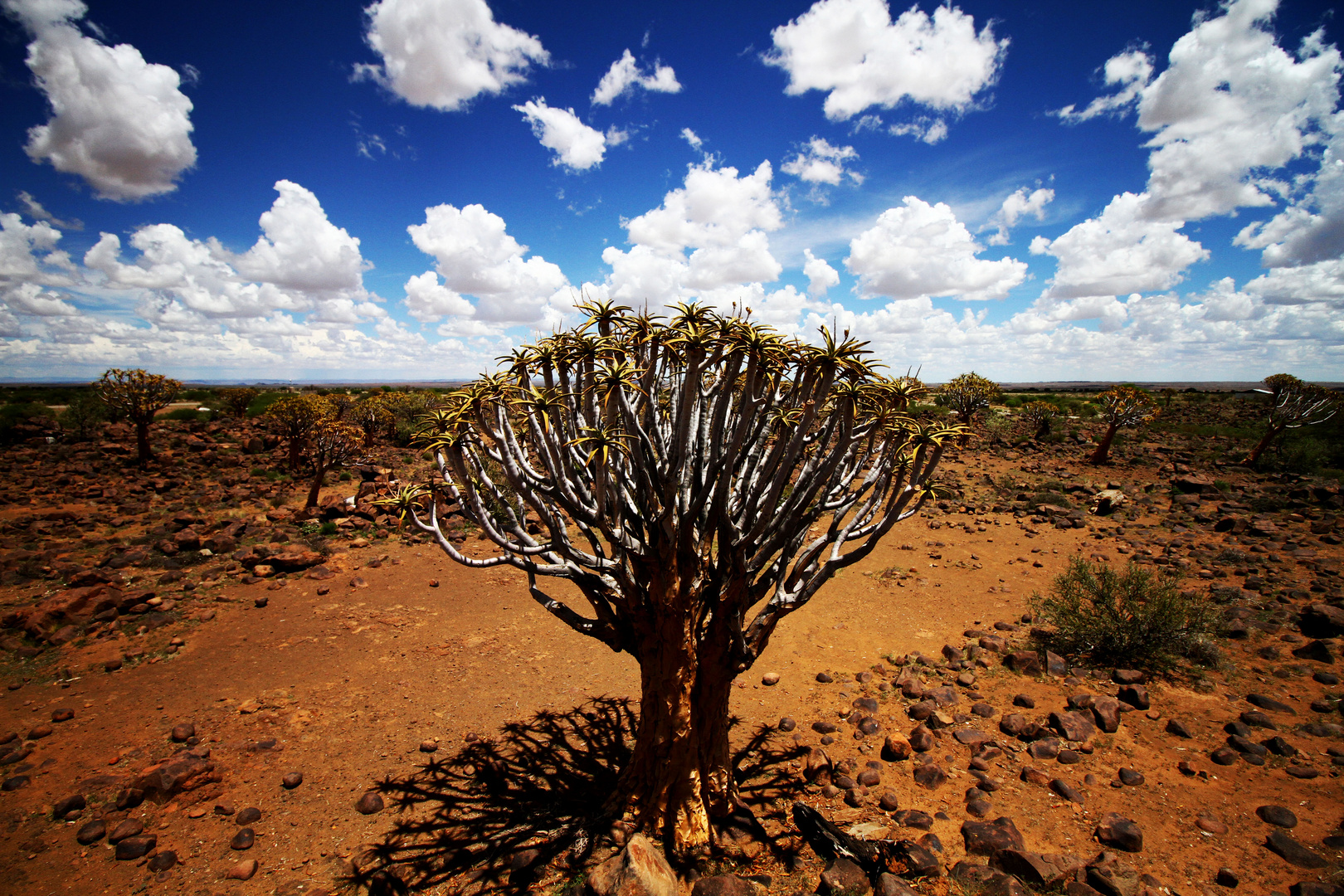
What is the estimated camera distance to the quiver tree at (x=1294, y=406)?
22.3 metres

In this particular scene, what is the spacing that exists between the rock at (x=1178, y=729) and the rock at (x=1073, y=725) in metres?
0.86

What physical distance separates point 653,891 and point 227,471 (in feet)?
81.2

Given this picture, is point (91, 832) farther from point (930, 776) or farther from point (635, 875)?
point (930, 776)

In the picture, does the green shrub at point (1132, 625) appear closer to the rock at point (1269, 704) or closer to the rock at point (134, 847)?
the rock at point (1269, 704)

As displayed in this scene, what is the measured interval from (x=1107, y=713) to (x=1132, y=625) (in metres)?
2.44

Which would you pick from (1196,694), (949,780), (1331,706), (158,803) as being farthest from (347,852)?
(1331,706)

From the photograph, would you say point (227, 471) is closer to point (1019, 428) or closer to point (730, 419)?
point (730, 419)

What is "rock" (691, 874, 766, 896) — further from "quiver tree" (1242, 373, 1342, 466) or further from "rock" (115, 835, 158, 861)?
"quiver tree" (1242, 373, 1342, 466)

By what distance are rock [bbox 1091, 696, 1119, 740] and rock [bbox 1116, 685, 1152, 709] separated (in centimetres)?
37

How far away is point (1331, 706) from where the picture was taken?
6781mm

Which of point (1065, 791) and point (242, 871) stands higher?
point (1065, 791)

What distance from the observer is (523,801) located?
232 inches

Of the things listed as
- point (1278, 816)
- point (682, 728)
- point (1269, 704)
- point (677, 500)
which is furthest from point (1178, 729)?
point (677, 500)

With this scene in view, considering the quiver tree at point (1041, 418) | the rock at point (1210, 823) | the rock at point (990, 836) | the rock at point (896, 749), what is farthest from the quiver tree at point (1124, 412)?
the rock at point (990, 836)
